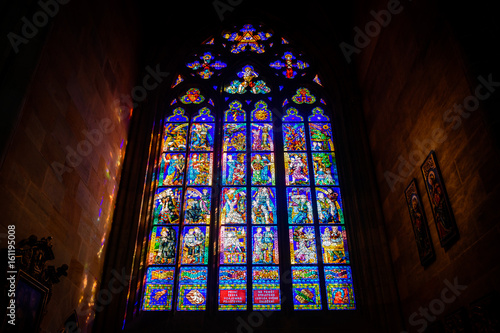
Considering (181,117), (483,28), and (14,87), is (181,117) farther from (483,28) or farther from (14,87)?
(483,28)

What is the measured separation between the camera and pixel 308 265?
792cm

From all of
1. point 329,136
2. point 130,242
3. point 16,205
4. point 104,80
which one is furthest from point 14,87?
point 329,136

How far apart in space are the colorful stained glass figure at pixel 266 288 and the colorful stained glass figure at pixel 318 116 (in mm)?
3771

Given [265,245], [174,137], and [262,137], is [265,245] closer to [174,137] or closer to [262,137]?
[262,137]

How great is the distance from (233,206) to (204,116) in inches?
101

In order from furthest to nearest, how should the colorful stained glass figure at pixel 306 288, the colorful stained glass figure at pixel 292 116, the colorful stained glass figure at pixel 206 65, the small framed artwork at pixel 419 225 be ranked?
the colorful stained glass figure at pixel 206 65, the colorful stained glass figure at pixel 292 116, the colorful stained glass figure at pixel 306 288, the small framed artwork at pixel 419 225

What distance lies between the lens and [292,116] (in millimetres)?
10016

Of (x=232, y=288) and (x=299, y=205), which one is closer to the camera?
(x=232, y=288)

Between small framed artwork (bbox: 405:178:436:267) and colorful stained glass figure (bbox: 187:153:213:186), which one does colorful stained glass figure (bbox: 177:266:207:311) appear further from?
small framed artwork (bbox: 405:178:436:267)

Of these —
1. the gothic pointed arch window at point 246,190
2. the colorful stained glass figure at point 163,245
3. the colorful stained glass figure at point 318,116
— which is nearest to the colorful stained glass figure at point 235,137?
the gothic pointed arch window at point 246,190

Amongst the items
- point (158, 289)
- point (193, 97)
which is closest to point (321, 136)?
point (193, 97)

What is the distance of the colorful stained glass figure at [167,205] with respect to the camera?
8484mm

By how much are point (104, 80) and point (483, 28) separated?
5.95 meters

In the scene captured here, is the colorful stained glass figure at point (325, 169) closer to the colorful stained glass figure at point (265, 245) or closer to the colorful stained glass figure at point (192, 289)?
the colorful stained glass figure at point (265, 245)
